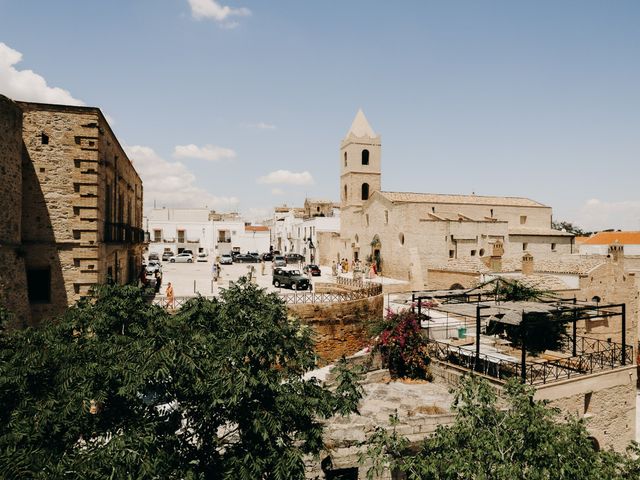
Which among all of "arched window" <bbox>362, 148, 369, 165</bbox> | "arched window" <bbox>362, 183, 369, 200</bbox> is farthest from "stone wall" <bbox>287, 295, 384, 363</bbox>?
"arched window" <bbox>362, 148, 369, 165</bbox>

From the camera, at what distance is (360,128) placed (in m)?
50.9

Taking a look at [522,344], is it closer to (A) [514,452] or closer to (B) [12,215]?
(A) [514,452]

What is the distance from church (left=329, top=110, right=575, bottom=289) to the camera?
37281 mm

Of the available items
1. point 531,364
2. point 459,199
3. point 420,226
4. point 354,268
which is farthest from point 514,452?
point 459,199

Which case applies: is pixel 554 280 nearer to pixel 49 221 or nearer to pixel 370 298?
pixel 370 298

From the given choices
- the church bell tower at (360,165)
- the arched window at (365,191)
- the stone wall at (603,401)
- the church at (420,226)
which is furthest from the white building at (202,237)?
the stone wall at (603,401)

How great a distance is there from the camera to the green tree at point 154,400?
6609 mm

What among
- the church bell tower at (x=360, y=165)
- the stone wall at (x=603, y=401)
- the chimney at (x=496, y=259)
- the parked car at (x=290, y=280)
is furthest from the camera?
the church bell tower at (x=360, y=165)

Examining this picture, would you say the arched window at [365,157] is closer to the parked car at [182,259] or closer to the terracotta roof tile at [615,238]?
the parked car at [182,259]

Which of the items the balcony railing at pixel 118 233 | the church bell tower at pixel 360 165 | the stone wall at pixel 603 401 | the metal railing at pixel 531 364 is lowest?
the stone wall at pixel 603 401

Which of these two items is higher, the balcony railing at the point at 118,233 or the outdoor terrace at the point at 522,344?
the balcony railing at the point at 118,233

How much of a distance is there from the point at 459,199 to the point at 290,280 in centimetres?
2578

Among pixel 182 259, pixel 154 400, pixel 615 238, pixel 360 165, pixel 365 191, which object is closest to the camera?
pixel 154 400

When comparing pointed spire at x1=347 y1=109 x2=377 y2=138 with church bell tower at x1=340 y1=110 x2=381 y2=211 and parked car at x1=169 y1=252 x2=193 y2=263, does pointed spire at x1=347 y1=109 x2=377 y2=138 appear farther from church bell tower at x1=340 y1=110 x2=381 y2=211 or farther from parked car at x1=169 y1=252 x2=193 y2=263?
parked car at x1=169 y1=252 x2=193 y2=263
